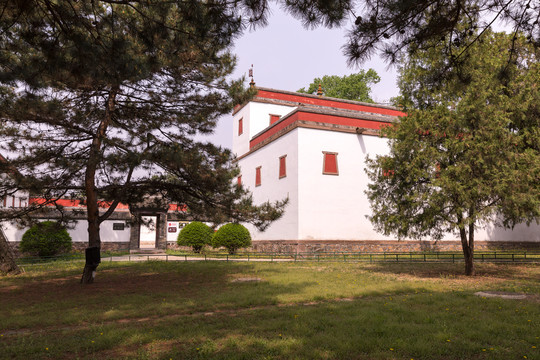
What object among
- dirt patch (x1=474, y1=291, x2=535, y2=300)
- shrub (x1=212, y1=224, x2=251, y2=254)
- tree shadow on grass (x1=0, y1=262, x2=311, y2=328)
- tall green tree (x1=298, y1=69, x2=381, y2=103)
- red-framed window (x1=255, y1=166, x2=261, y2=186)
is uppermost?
tall green tree (x1=298, y1=69, x2=381, y2=103)

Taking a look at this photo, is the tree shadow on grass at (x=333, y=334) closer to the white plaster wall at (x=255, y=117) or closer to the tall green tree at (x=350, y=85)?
the white plaster wall at (x=255, y=117)

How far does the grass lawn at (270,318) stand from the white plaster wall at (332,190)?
922cm

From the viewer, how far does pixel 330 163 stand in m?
25.5

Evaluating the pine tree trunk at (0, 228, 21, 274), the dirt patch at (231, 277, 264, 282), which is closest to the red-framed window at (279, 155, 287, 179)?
the dirt patch at (231, 277, 264, 282)

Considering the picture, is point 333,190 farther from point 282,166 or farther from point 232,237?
point 232,237

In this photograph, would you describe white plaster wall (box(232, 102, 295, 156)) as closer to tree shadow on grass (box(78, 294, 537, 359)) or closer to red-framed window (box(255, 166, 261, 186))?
red-framed window (box(255, 166, 261, 186))

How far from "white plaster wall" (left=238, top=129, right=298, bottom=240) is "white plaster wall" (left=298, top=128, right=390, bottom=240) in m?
0.55

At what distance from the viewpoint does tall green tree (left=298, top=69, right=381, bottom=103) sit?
1877 inches

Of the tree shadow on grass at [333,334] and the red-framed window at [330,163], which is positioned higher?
the red-framed window at [330,163]

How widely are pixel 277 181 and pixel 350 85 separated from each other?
25.0 metres

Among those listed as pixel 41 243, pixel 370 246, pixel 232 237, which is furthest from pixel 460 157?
pixel 41 243

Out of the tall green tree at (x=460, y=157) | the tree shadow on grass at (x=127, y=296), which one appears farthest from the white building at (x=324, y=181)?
the tree shadow on grass at (x=127, y=296)

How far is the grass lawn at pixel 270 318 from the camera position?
19.3 feet

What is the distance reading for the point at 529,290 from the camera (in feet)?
37.6
